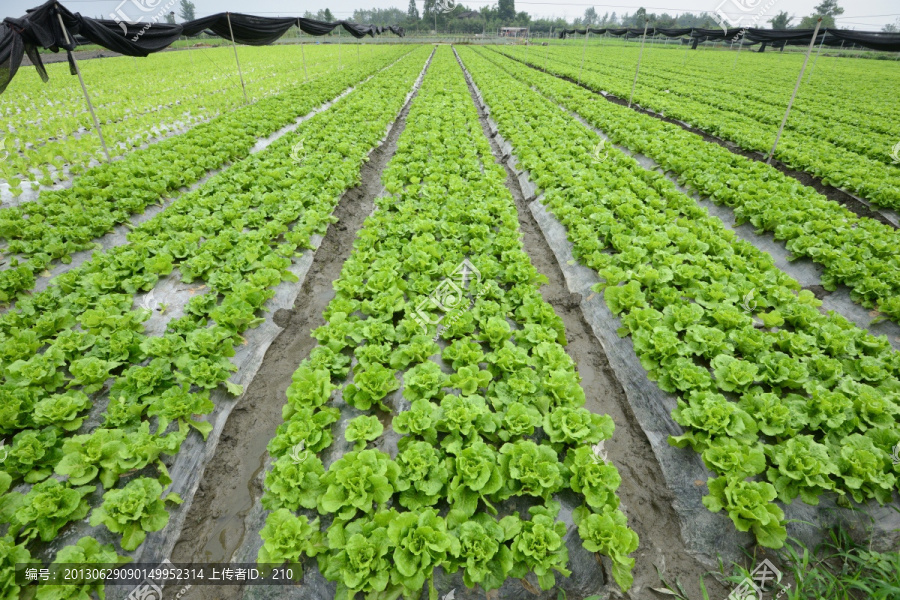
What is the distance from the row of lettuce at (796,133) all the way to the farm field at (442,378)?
0.25 metres

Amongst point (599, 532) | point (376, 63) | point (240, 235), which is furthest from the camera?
point (376, 63)

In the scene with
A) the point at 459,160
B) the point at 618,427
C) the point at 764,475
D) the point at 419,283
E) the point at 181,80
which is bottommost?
the point at 618,427

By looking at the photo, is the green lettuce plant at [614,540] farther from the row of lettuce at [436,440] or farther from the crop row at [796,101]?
the crop row at [796,101]

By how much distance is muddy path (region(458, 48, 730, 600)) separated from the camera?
349 cm

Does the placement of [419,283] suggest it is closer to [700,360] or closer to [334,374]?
[334,374]

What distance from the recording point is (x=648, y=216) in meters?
7.89

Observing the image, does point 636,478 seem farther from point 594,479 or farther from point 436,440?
point 436,440

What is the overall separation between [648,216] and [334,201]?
6777mm

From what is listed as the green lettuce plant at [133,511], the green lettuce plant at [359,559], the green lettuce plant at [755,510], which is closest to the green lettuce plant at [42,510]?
the green lettuce plant at [133,511]

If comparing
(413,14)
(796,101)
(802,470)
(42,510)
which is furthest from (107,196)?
(413,14)

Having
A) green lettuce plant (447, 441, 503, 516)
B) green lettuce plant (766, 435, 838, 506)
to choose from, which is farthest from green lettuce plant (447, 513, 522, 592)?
green lettuce plant (766, 435, 838, 506)

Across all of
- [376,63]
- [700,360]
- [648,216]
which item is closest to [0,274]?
[700,360]

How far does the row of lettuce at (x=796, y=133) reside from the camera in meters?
9.88

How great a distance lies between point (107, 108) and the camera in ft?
57.9
